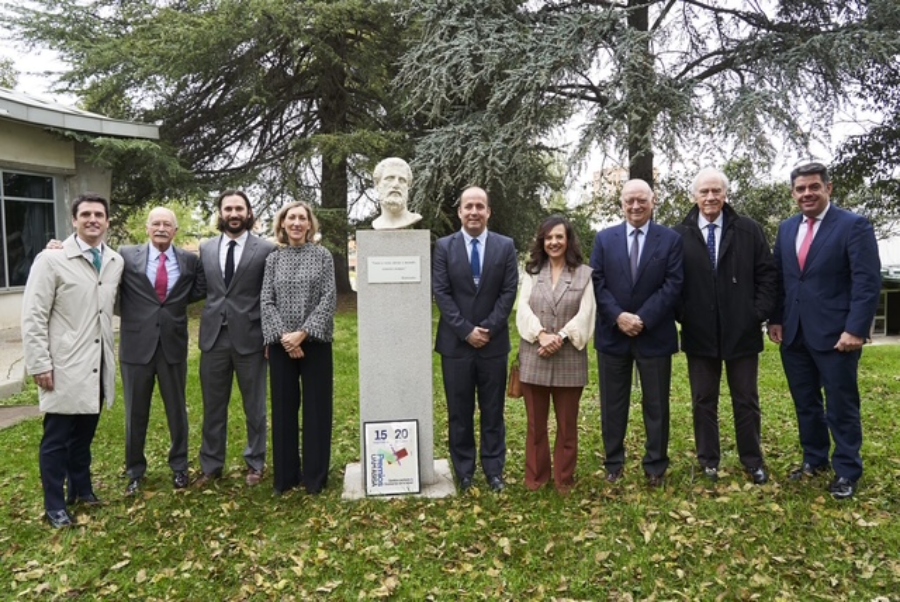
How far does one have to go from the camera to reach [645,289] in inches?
169

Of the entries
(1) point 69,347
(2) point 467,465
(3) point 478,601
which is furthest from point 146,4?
(3) point 478,601

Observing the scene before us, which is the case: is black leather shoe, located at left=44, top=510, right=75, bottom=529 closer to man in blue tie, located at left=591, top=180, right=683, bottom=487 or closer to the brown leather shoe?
the brown leather shoe

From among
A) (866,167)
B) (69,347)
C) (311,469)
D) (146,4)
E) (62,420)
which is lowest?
(311,469)

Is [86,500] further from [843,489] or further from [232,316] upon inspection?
[843,489]

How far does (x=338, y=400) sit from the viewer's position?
305 inches

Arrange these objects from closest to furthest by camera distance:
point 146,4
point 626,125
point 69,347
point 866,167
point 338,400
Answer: point 69,347 < point 338,400 < point 626,125 < point 866,167 < point 146,4

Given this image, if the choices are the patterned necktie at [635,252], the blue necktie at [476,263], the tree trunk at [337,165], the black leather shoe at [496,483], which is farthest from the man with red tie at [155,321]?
the tree trunk at [337,165]

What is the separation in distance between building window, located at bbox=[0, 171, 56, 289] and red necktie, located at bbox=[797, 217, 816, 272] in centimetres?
1288

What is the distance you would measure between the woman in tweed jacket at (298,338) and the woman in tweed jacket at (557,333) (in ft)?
4.37

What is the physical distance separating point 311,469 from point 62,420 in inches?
62.7

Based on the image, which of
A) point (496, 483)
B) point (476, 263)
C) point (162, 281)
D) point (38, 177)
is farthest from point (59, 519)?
point (38, 177)

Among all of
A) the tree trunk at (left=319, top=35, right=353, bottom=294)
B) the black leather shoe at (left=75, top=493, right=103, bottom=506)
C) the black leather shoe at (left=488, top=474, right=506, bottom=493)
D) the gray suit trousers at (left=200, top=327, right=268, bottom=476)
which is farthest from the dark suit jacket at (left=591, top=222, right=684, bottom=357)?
the tree trunk at (left=319, top=35, right=353, bottom=294)

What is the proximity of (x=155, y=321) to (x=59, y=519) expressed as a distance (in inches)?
53.9

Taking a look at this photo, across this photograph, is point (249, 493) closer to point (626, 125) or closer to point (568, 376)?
point (568, 376)
